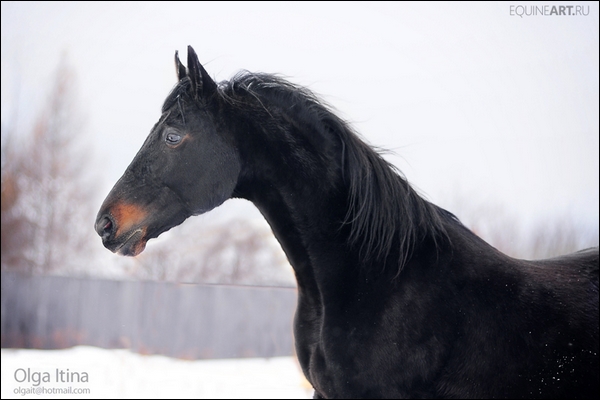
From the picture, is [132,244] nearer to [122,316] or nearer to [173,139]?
[173,139]

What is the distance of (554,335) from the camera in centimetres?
210

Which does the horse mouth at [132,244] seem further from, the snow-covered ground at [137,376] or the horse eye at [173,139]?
the snow-covered ground at [137,376]

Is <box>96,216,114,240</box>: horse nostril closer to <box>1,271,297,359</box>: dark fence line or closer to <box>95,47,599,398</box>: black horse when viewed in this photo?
<box>95,47,599,398</box>: black horse

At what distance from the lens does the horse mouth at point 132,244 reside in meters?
2.15

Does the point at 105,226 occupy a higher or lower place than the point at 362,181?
lower

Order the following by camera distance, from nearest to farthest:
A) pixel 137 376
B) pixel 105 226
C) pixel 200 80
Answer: pixel 105 226 < pixel 200 80 < pixel 137 376

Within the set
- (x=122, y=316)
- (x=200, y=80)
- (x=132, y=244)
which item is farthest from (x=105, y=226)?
(x=122, y=316)

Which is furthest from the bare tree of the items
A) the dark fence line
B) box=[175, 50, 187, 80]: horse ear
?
box=[175, 50, 187, 80]: horse ear

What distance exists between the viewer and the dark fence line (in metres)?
6.84

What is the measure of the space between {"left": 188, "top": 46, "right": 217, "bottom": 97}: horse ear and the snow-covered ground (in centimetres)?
389

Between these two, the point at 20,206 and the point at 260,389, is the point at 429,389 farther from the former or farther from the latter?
the point at 20,206

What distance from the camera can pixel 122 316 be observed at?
22.6 ft

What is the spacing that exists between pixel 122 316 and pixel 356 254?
5.58 meters

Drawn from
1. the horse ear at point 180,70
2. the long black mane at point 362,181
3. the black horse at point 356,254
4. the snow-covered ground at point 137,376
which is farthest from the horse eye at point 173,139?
the snow-covered ground at point 137,376
